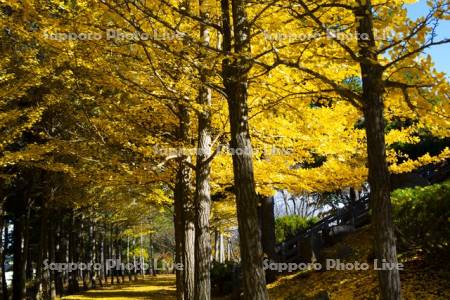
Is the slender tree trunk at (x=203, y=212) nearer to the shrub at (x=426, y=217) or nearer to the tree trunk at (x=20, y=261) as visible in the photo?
the shrub at (x=426, y=217)

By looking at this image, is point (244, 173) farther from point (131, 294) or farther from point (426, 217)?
point (131, 294)

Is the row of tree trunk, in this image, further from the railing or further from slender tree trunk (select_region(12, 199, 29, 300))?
the railing

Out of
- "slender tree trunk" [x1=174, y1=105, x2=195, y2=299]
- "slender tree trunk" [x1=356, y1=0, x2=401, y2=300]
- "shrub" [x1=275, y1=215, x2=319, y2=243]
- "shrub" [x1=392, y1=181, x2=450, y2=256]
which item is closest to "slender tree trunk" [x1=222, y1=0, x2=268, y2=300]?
"slender tree trunk" [x1=356, y1=0, x2=401, y2=300]

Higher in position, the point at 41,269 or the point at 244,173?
the point at 244,173

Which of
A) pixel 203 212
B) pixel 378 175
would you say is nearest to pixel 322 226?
pixel 203 212

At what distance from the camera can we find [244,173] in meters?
5.05

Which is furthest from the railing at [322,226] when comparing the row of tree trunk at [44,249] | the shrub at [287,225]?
the row of tree trunk at [44,249]

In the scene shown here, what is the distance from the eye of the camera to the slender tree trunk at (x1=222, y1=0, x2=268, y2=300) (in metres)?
4.84

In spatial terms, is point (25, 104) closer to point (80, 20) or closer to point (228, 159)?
point (228, 159)

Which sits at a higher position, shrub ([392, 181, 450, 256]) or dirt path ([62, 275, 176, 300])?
shrub ([392, 181, 450, 256])

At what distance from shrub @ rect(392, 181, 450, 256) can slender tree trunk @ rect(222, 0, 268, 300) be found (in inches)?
150

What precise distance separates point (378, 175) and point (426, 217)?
12.9ft

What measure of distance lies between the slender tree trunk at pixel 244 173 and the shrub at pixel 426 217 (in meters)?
3.81

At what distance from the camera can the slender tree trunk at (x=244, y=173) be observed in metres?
4.84
